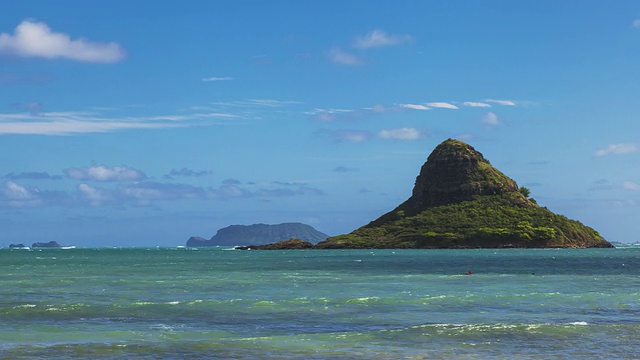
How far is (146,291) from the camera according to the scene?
2746 inches

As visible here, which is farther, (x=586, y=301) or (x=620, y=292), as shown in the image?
(x=620, y=292)

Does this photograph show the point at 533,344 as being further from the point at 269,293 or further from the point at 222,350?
the point at 269,293

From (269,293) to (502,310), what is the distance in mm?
23007

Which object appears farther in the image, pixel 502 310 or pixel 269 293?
pixel 269 293

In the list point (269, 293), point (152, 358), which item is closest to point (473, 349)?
point (152, 358)

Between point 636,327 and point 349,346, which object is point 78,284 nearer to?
point 349,346

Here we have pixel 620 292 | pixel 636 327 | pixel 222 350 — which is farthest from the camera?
pixel 620 292

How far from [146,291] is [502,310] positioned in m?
34.6

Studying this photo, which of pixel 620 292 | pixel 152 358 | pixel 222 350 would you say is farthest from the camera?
pixel 620 292

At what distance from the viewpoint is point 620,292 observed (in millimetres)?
65750

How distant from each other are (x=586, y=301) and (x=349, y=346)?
96.2 ft

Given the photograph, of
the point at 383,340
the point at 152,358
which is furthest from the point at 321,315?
the point at 152,358

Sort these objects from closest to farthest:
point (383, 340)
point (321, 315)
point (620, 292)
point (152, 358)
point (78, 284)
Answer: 1. point (152, 358)
2. point (383, 340)
3. point (321, 315)
4. point (620, 292)
5. point (78, 284)

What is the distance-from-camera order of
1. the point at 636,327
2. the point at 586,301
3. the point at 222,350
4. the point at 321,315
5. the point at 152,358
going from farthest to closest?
1. the point at 586,301
2. the point at 321,315
3. the point at 636,327
4. the point at 222,350
5. the point at 152,358
